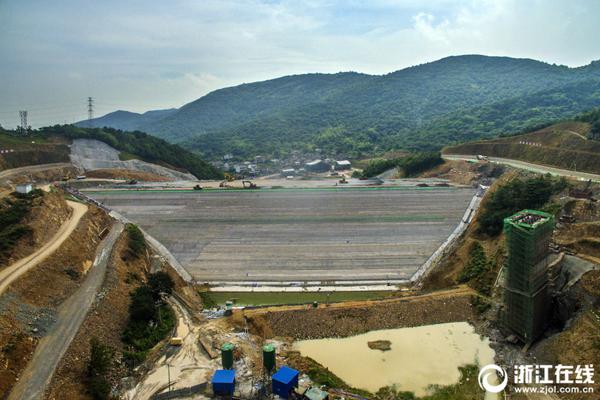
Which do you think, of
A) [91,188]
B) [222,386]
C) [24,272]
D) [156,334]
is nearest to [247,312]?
[156,334]

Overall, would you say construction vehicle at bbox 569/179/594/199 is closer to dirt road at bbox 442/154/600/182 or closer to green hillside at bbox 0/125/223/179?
dirt road at bbox 442/154/600/182

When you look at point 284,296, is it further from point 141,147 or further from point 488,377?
point 141,147

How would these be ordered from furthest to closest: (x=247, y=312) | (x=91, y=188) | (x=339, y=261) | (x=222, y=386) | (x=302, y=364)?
(x=91, y=188), (x=339, y=261), (x=247, y=312), (x=302, y=364), (x=222, y=386)

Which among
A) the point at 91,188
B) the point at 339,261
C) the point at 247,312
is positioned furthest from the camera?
the point at 91,188

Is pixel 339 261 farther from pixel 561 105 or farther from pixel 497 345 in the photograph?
pixel 561 105

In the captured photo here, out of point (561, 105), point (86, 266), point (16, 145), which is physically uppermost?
point (561, 105)

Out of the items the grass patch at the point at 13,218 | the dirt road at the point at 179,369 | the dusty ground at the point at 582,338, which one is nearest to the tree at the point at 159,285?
the dirt road at the point at 179,369

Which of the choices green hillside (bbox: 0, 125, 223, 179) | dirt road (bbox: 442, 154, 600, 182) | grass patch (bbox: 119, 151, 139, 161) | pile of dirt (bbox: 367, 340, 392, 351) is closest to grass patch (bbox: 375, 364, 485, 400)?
pile of dirt (bbox: 367, 340, 392, 351)
